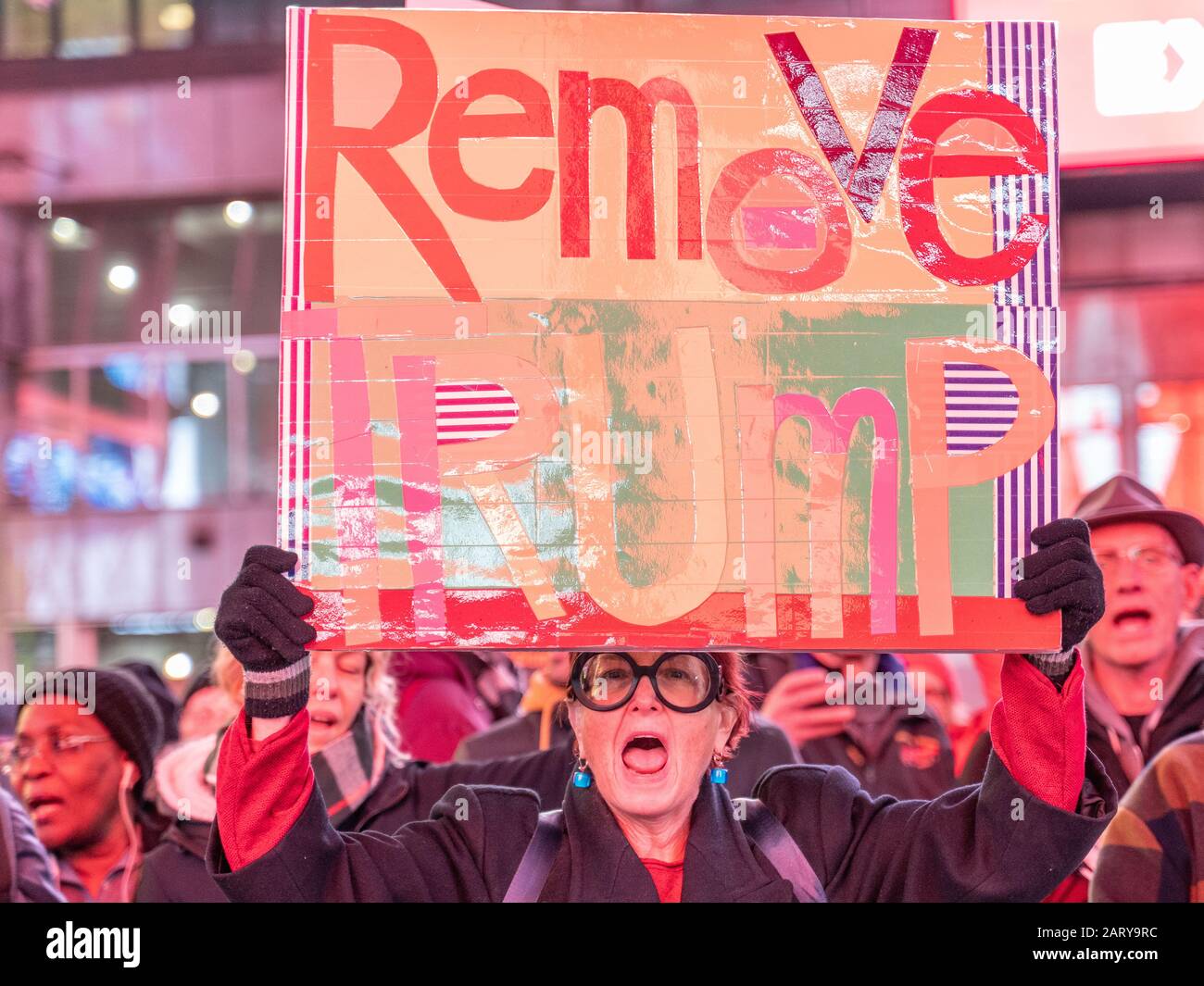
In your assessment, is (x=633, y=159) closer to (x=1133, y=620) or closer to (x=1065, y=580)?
(x=1065, y=580)

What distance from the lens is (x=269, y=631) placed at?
1.99 metres

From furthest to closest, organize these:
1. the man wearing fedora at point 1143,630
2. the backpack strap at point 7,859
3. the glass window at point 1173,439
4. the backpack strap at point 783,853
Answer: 1. the glass window at point 1173,439
2. the man wearing fedora at point 1143,630
3. the backpack strap at point 7,859
4. the backpack strap at point 783,853

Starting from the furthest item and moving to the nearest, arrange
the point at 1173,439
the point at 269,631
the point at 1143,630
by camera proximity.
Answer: the point at 1173,439 → the point at 1143,630 → the point at 269,631

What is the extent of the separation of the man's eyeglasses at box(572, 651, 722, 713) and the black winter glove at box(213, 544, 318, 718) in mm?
466

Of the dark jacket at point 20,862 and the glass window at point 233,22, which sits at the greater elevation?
the glass window at point 233,22

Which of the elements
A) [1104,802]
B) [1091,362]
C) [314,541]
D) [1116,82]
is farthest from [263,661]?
[1091,362]

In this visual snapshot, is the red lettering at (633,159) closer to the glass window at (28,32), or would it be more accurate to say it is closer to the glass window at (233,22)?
the glass window at (233,22)

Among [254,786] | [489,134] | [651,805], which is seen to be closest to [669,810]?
[651,805]

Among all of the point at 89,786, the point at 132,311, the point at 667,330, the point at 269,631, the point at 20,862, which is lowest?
the point at 20,862

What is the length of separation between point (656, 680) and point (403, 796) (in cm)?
115

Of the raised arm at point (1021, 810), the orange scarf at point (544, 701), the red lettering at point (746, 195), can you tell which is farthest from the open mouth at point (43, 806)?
the red lettering at point (746, 195)

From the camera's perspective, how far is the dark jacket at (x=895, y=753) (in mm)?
3787

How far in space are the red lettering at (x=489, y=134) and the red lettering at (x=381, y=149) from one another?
1.4 inches

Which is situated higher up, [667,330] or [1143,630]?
[667,330]
